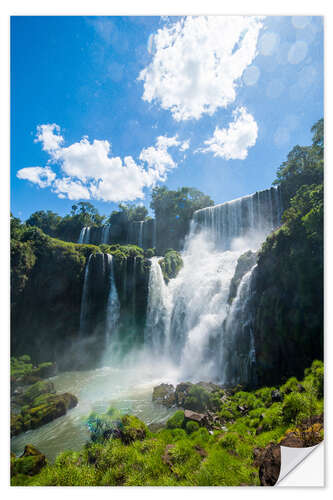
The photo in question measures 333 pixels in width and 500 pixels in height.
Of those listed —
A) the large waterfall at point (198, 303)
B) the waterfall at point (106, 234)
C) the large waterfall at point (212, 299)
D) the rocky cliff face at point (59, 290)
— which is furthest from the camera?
the waterfall at point (106, 234)

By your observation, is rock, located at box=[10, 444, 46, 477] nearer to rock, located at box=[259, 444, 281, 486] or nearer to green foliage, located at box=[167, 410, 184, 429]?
green foliage, located at box=[167, 410, 184, 429]

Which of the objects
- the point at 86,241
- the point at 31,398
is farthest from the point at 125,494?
the point at 86,241

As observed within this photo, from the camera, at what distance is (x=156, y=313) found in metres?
10.2

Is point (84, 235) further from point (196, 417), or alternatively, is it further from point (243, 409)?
point (243, 409)

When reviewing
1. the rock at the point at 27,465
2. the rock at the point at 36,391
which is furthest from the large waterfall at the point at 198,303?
the rock at the point at 27,465

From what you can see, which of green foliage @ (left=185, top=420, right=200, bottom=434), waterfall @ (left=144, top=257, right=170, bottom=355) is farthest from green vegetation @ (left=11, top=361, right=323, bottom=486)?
waterfall @ (left=144, top=257, right=170, bottom=355)

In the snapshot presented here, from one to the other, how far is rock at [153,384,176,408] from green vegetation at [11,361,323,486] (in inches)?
80.9

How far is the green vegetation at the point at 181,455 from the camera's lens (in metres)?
2.70

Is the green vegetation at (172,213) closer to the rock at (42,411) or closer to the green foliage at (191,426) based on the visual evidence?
the rock at (42,411)

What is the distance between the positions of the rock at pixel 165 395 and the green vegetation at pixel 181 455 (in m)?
2.05
